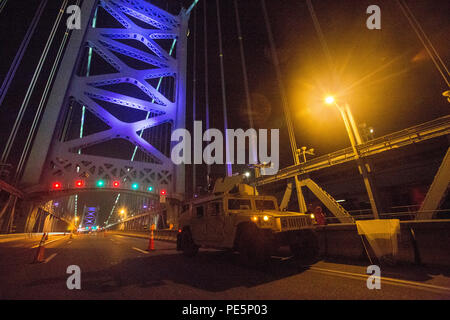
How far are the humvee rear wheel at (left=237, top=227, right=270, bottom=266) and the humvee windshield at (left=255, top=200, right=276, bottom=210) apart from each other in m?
1.49

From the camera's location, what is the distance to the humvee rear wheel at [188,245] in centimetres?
683

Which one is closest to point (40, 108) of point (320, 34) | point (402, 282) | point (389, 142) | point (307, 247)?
point (307, 247)

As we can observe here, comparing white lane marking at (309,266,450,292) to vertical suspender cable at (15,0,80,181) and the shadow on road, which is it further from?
vertical suspender cable at (15,0,80,181)

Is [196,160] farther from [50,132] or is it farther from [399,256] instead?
[399,256]

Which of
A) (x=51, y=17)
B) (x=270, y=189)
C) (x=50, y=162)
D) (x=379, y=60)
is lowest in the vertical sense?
(x=270, y=189)

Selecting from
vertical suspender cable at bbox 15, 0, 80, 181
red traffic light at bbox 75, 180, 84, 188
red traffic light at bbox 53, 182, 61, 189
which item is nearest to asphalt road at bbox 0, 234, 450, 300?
red traffic light at bbox 53, 182, 61, 189

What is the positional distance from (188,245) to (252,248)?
10.7ft

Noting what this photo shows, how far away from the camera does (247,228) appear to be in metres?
4.77

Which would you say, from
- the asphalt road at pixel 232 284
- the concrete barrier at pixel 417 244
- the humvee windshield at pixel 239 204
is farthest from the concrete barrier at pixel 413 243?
the humvee windshield at pixel 239 204

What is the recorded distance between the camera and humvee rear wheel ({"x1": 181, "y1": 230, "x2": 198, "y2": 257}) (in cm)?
683
